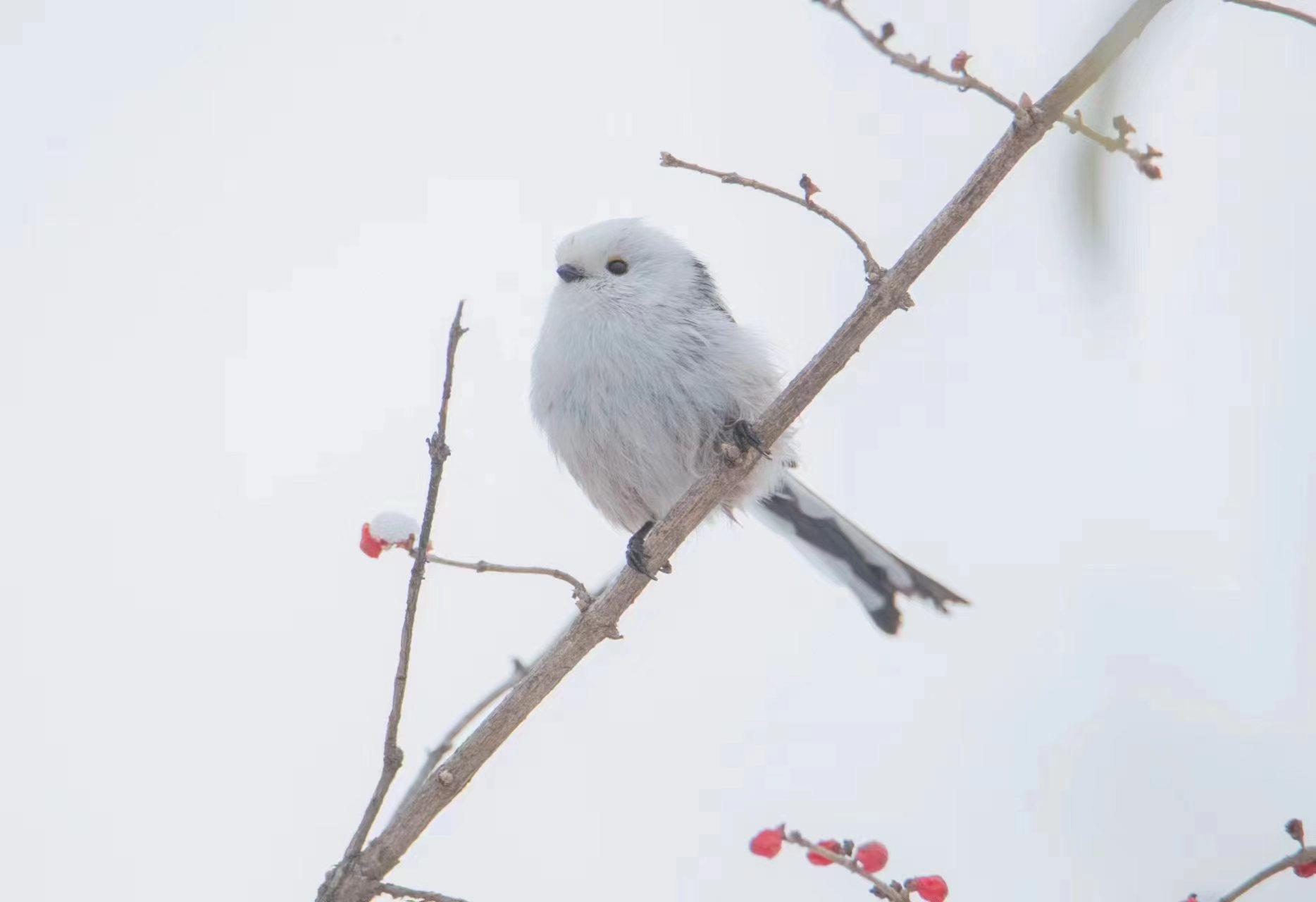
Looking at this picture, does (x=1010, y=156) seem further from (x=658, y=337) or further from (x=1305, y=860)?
(x=658, y=337)

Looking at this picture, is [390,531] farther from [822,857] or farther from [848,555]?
[848,555]

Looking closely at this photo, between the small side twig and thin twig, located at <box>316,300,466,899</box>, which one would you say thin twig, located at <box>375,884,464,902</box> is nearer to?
thin twig, located at <box>316,300,466,899</box>

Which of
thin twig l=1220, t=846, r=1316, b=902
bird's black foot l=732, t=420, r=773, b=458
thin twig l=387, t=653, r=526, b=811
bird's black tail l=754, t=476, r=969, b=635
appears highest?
bird's black tail l=754, t=476, r=969, b=635

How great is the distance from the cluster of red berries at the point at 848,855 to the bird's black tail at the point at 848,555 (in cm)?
185

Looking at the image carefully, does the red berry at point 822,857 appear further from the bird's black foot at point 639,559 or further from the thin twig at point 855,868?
the bird's black foot at point 639,559

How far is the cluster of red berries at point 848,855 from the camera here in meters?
2.05

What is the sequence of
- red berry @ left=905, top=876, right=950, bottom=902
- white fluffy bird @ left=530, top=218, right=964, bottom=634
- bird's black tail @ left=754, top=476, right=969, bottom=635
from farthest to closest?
bird's black tail @ left=754, top=476, right=969, bottom=635, white fluffy bird @ left=530, top=218, right=964, bottom=634, red berry @ left=905, top=876, right=950, bottom=902

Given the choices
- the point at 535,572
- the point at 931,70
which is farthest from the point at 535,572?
the point at 931,70

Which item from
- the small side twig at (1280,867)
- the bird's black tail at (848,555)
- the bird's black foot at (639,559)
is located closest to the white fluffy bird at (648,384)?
the bird's black tail at (848,555)

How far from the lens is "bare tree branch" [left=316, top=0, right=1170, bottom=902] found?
2.19m

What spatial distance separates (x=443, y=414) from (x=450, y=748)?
0.80 metres

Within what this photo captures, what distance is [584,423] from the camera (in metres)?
3.95

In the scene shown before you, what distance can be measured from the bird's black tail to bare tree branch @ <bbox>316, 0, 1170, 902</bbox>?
4.94 feet

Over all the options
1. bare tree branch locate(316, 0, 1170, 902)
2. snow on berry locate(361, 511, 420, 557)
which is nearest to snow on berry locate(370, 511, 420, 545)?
snow on berry locate(361, 511, 420, 557)
